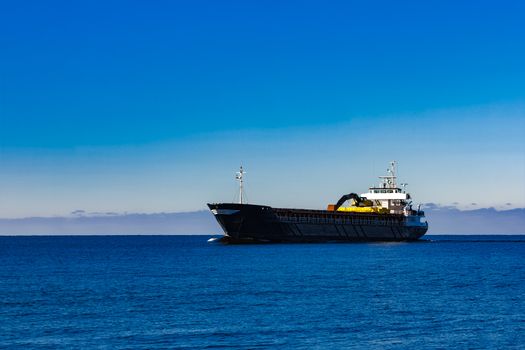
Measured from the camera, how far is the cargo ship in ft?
457

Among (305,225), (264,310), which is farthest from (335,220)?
(264,310)

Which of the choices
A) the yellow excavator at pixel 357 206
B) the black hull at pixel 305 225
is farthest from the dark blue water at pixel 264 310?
the yellow excavator at pixel 357 206

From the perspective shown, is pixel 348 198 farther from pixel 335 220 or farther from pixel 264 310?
pixel 264 310

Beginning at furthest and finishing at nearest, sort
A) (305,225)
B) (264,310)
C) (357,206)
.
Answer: (357,206)
(305,225)
(264,310)

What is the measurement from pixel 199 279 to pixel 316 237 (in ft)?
277

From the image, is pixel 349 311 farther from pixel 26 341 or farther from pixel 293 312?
pixel 26 341

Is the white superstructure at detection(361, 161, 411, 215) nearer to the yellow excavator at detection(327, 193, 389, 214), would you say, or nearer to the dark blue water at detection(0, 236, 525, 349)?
the yellow excavator at detection(327, 193, 389, 214)

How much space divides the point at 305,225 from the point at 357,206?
26.8m

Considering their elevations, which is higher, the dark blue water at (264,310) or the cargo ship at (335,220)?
the cargo ship at (335,220)

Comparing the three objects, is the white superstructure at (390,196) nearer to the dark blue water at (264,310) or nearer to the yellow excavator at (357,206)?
the yellow excavator at (357,206)

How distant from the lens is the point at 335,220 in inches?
6230

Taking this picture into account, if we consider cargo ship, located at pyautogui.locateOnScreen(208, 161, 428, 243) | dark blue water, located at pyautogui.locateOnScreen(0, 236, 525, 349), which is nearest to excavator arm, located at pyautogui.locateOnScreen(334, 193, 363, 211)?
cargo ship, located at pyautogui.locateOnScreen(208, 161, 428, 243)

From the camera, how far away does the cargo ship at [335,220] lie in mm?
139375

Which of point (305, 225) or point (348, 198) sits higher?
point (348, 198)
